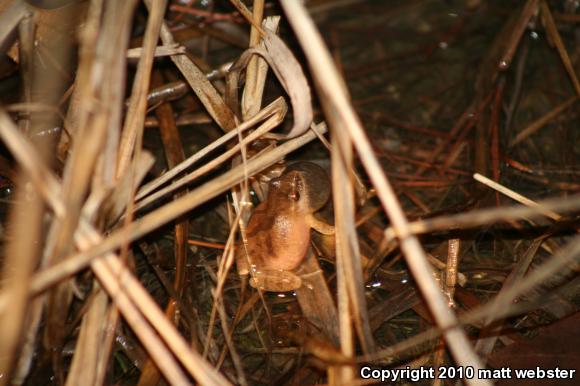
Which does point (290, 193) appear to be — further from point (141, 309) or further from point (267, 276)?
point (141, 309)

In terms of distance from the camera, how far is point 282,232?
2.21 metres

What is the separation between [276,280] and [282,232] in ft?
0.64

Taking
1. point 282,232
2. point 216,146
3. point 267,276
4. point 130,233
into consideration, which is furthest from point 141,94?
point 267,276

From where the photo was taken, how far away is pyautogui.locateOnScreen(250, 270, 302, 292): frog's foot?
2230 mm

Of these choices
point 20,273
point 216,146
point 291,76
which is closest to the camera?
point 20,273

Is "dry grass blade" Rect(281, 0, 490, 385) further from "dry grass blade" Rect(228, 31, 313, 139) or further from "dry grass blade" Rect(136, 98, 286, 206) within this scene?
"dry grass blade" Rect(136, 98, 286, 206)

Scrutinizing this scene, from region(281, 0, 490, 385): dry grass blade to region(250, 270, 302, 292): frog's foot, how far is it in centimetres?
78

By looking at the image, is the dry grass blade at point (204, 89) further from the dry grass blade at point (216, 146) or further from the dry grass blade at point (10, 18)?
the dry grass blade at point (10, 18)

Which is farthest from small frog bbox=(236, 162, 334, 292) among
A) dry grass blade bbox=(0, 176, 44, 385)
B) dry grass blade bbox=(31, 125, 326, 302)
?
dry grass blade bbox=(0, 176, 44, 385)

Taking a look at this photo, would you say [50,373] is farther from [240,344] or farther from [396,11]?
[396,11]

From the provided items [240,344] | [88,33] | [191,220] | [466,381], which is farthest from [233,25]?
[466,381]

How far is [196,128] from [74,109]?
33.6 inches

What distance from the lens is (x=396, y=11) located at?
3582mm

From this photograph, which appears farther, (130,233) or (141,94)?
(141,94)
